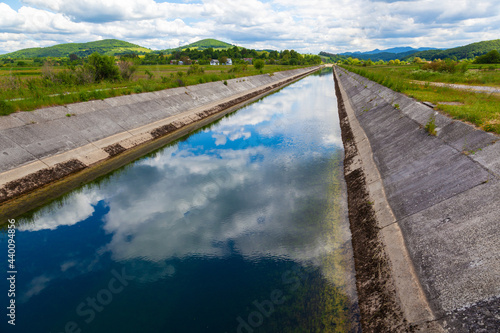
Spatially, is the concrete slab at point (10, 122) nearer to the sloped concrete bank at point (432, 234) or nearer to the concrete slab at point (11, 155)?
the concrete slab at point (11, 155)

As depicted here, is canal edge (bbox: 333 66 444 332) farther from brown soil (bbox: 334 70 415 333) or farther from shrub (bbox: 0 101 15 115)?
shrub (bbox: 0 101 15 115)

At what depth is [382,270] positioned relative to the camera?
7121mm

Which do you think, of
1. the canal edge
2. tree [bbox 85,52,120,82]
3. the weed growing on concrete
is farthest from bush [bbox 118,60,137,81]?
the weed growing on concrete

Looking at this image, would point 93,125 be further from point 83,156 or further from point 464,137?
point 464,137

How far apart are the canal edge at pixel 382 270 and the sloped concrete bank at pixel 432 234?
0.02 meters

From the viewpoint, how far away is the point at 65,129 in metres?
18.0

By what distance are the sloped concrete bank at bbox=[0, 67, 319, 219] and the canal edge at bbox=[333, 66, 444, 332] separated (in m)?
15.1

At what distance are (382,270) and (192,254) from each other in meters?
6.27

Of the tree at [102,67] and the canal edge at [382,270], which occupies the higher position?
the tree at [102,67]

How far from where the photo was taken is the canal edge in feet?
18.4

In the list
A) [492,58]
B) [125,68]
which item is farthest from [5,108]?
[492,58]

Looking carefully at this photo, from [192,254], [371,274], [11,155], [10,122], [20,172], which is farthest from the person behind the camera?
[10,122]

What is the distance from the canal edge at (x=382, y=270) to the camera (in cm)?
560

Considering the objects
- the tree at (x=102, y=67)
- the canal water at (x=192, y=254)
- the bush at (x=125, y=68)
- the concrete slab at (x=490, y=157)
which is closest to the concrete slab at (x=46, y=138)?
the canal water at (x=192, y=254)
